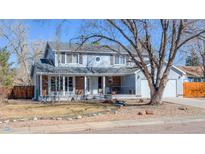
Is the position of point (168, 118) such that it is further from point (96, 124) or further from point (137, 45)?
point (137, 45)

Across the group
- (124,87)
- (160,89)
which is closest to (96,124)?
(160,89)

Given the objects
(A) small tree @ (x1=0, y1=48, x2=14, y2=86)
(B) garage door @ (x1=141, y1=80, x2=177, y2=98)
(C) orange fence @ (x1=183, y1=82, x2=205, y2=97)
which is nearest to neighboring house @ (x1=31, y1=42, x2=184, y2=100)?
(B) garage door @ (x1=141, y1=80, x2=177, y2=98)

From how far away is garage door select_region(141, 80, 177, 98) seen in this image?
27.9 m

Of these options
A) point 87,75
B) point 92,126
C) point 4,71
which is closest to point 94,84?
point 87,75

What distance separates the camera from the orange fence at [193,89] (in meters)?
30.1

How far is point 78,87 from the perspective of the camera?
28.0 meters

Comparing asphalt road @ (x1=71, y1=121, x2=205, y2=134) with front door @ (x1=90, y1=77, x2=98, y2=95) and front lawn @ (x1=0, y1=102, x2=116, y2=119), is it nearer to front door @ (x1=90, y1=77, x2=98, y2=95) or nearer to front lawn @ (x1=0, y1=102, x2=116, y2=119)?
front lawn @ (x1=0, y1=102, x2=116, y2=119)

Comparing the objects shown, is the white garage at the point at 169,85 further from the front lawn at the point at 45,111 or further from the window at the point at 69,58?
the front lawn at the point at 45,111

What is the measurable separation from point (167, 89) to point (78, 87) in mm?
9336

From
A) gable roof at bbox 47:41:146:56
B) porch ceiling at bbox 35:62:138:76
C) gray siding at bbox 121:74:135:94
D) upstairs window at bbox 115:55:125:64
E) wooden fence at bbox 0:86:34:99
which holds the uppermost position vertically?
gable roof at bbox 47:41:146:56

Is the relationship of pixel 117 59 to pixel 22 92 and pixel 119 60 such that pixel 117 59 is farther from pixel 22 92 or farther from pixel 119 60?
pixel 22 92

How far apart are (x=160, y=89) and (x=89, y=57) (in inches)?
468

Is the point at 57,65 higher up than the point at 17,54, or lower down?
lower down

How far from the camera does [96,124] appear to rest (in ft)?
38.0
